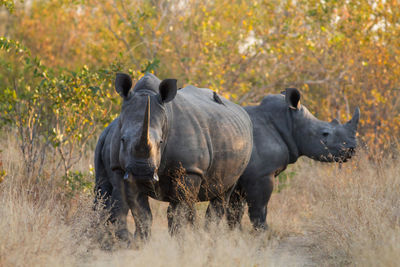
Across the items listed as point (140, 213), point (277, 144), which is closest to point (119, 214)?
point (140, 213)

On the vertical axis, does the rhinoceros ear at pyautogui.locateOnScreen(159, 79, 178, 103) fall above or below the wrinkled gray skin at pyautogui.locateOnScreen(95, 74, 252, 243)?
above

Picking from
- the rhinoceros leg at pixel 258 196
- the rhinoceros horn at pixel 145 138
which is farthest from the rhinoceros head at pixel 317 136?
the rhinoceros horn at pixel 145 138

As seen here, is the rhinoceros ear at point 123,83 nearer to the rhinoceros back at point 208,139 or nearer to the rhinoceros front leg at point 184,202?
the rhinoceros back at point 208,139

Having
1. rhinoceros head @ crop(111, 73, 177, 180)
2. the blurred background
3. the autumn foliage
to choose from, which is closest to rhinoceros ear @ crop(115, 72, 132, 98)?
rhinoceros head @ crop(111, 73, 177, 180)

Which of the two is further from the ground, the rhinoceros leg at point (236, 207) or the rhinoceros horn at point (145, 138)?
Result: the rhinoceros horn at point (145, 138)

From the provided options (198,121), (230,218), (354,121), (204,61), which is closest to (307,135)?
(354,121)

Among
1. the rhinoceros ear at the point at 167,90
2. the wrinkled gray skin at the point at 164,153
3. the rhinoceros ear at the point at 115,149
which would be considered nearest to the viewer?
the wrinkled gray skin at the point at 164,153

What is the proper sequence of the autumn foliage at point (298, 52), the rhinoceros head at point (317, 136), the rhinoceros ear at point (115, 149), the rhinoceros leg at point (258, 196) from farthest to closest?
the autumn foliage at point (298, 52) < the rhinoceros head at point (317, 136) < the rhinoceros leg at point (258, 196) < the rhinoceros ear at point (115, 149)

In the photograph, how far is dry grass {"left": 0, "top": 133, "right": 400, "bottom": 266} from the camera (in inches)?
159

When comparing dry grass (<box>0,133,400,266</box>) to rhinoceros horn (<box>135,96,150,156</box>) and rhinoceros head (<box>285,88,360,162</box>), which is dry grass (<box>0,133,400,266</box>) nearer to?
rhinoceros head (<box>285,88,360,162</box>)

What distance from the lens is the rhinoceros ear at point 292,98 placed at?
21.8 ft

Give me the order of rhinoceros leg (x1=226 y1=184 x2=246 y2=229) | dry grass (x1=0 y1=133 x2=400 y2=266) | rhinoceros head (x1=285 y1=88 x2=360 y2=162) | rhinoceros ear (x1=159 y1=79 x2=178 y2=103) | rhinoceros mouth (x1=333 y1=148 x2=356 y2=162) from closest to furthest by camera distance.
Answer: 1. dry grass (x1=0 y1=133 x2=400 y2=266)
2. rhinoceros ear (x1=159 y1=79 x2=178 y2=103)
3. rhinoceros leg (x1=226 y1=184 x2=246 y2=229)
4. rhinoceros head (x1=285 y1=88 x2=360 y2=162)
5. rhinoceros mouth (x1=333 y1=148 x2=356 y2=162)

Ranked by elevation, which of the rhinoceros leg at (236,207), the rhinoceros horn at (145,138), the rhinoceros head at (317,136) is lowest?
the rhinoceros leg at (236,207)

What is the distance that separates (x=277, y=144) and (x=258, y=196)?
0.64 metres
